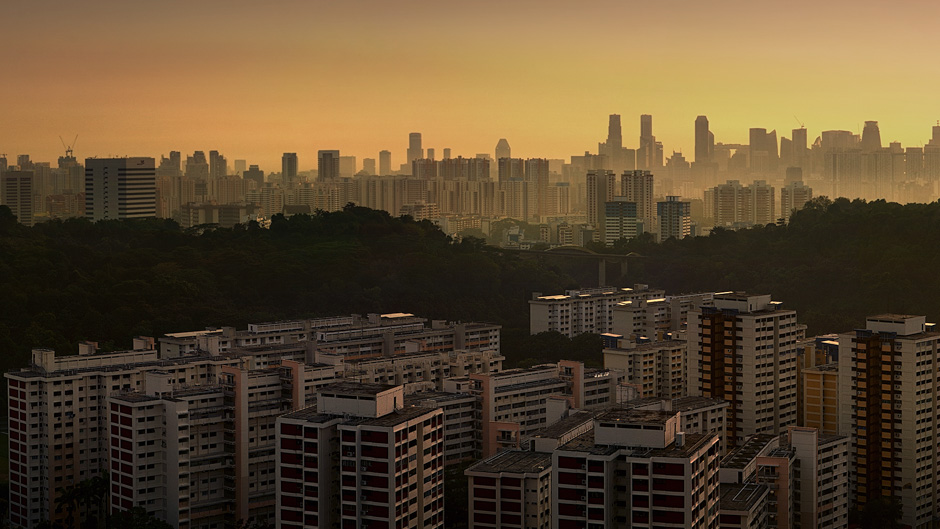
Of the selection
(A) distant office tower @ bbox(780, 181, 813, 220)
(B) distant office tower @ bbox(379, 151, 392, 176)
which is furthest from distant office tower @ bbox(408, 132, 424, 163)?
(A) distant office tower @ bbox(780, 181, 813, 220)

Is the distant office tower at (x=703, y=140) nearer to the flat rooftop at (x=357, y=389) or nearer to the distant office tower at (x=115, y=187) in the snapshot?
the distant office tower at (x=115, y=187)

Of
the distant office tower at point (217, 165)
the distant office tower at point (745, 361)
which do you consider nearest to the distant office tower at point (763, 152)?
the distant office tower at point (217, 165)

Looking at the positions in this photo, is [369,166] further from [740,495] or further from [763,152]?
[740,495]

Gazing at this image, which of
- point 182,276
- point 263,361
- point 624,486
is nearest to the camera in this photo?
point 624,486

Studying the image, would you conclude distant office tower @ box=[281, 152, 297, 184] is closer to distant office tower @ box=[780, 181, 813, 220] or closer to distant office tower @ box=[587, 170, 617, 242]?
distant office tower @ box=[587, 170, 617, 242]

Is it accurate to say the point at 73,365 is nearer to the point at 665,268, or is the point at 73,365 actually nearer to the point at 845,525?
the point at 845,525

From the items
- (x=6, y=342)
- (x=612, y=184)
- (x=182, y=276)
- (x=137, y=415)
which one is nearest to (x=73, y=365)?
(x=137, y=415)

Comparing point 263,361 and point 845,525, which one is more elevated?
point 263,361

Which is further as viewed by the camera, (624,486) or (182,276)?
(182,276)
